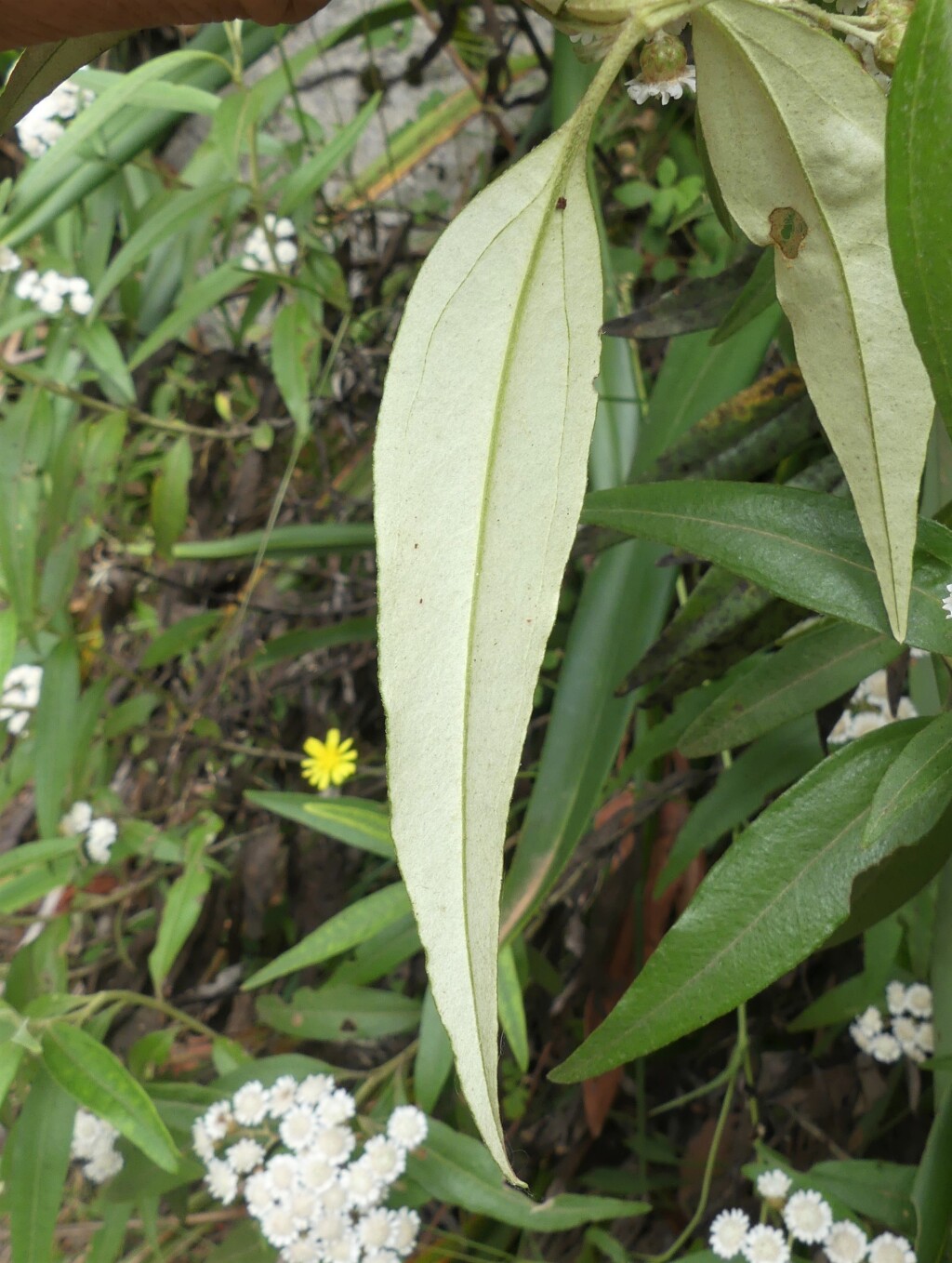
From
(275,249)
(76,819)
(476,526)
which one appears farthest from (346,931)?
(275,249)

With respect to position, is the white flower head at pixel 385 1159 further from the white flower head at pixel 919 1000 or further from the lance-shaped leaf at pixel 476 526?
the lance-shaped leaf at pixel 476 526

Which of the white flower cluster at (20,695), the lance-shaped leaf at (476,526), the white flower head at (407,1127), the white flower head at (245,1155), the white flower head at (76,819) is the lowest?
the white flower head at (76,819)

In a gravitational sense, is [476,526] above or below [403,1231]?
above

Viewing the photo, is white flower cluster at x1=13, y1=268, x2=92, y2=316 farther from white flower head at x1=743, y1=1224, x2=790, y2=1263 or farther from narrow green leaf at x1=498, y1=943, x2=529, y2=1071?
white flower head at x1=743, y1=1224, x2=790, y2=1263

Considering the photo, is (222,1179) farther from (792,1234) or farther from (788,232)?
(788,232)

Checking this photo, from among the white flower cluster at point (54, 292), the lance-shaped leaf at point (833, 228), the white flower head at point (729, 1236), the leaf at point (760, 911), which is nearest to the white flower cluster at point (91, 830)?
the white flower cluster at point (54, 292)

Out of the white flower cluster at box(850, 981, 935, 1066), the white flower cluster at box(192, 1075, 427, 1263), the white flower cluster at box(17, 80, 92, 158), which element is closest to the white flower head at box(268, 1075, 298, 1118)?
the white flower cluster at box(192, 1075, 427, 1263)
